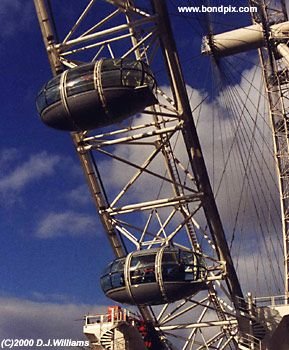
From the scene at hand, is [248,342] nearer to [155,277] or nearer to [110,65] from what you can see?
[155,277]

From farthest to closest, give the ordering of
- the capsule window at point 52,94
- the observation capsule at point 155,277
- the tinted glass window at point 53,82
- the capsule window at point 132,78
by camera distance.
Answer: the observation capsule at point 155,277 < the tinted glass window at point 53,82 < the capsule window at point 52,94 < the capsule window at point 132,78

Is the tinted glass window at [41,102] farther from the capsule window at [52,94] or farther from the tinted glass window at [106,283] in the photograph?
the tinted glass window at [106,283]

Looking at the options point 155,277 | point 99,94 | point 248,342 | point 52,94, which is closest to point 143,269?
point 155,277

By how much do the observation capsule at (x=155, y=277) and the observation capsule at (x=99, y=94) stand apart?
7.62 meters

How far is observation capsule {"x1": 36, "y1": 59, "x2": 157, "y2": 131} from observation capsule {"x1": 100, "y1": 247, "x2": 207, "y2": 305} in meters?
7.62

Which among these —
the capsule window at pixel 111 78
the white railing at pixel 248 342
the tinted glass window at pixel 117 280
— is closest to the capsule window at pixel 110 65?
the capsule window at pixel 111 78

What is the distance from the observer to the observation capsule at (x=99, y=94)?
24516 mm

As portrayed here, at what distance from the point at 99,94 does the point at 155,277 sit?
9.43 metres

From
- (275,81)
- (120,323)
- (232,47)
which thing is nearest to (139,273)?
(120,323)

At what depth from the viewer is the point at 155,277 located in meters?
28.1

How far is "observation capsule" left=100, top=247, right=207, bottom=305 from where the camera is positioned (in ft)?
92.3

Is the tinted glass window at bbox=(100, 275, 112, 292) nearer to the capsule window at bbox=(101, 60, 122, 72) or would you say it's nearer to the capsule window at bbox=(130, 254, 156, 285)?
the capsule window at bbox=(130, 254, 156, 285)

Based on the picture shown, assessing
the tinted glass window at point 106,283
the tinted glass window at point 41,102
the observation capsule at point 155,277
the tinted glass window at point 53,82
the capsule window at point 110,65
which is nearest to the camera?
the capsule window at point 110,65

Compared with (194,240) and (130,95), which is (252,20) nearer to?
(194,240)
